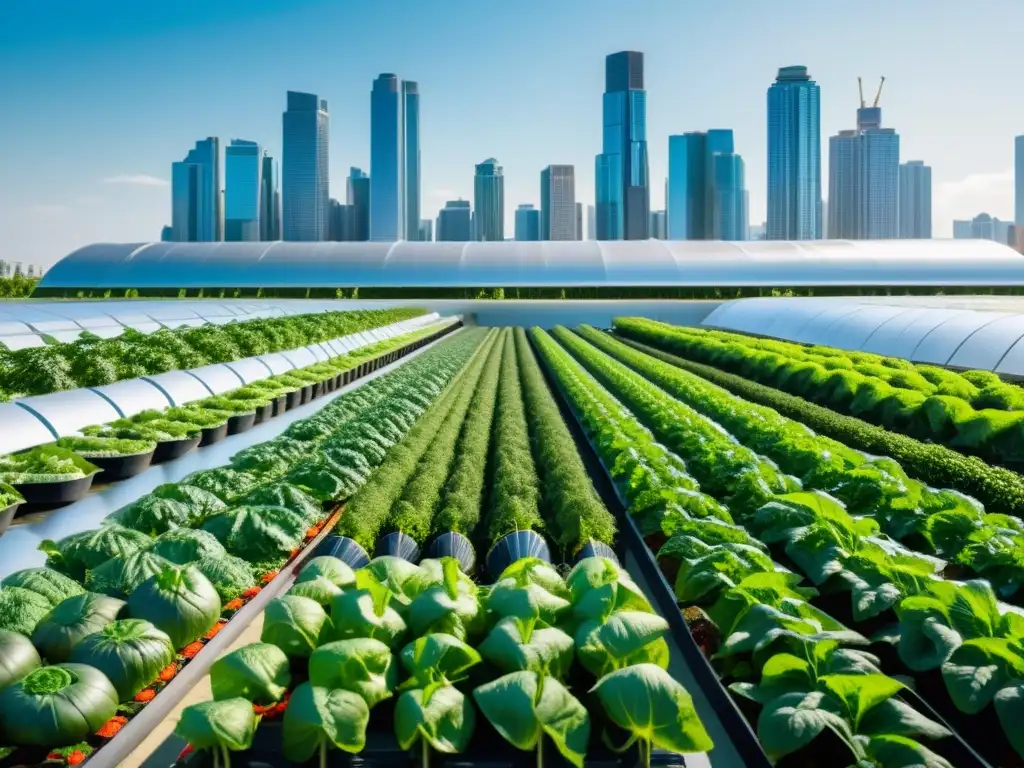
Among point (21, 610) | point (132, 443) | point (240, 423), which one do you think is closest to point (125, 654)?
point (21, 610)

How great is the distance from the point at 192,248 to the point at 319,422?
5427 centimetres

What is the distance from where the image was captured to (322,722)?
3.30 meters

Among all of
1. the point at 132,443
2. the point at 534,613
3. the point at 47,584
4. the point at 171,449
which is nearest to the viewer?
the point at 534,613

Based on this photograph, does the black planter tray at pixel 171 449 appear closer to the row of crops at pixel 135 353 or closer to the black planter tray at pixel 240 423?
the black planter tray at pixel 240 423

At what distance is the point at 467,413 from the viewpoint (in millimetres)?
13062

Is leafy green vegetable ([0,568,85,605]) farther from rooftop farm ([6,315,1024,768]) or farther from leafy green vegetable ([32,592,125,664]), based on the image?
leafy green vegetable ([32,592,125,664])

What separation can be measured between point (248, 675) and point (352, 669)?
0.49 m

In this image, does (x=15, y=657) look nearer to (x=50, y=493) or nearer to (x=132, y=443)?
(x=50, y=493)

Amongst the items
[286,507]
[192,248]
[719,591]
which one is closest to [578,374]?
[286,507]

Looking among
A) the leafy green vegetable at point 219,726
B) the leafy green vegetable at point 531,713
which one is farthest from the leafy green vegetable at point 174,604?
the leafy green vegetable at point 531,713

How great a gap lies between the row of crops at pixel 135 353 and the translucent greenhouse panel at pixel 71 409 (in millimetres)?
1100

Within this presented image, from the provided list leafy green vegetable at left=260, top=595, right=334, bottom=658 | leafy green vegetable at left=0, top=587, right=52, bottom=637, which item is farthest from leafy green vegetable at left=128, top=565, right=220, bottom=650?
leafy green vegetable at left=260, top=595, right=334, bottom=658

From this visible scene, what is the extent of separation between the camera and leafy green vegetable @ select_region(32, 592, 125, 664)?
13.8 feet

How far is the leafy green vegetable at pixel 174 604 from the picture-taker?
180 inches
